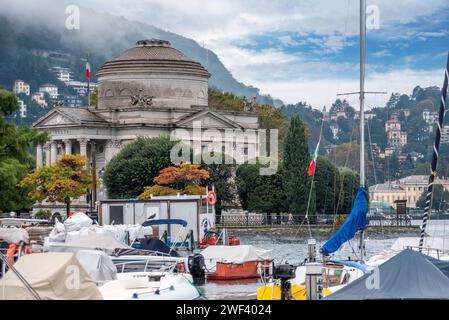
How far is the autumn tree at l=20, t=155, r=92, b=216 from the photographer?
10288 centimetres

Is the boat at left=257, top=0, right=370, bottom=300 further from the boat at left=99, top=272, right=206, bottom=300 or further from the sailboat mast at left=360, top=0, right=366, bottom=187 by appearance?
the boat at left=99, top=272, right=206, bottom=300

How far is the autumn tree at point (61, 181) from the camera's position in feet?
338

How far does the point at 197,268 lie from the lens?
47.7m

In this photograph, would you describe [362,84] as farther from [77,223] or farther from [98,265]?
[77,223]

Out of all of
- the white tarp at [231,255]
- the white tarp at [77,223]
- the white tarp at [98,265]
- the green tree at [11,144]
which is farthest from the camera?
the green tree at [11,144]

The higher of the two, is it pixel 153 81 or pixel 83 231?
pixel 153 81

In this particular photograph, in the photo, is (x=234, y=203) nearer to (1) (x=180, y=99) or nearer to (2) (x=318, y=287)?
(1) (x=180, y=99)

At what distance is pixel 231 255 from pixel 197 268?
3877mm

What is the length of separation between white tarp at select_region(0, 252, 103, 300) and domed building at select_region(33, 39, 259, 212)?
91193 mm

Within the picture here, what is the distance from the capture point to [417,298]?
99.6ft

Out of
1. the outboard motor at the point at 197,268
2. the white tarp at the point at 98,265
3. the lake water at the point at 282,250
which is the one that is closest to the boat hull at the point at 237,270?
the lake water at the point at 282,250

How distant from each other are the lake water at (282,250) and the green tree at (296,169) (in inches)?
218

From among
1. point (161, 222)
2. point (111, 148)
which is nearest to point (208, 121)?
point (111, 148)

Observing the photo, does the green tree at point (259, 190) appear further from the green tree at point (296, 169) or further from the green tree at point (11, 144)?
the green tree at point (11, 144)
